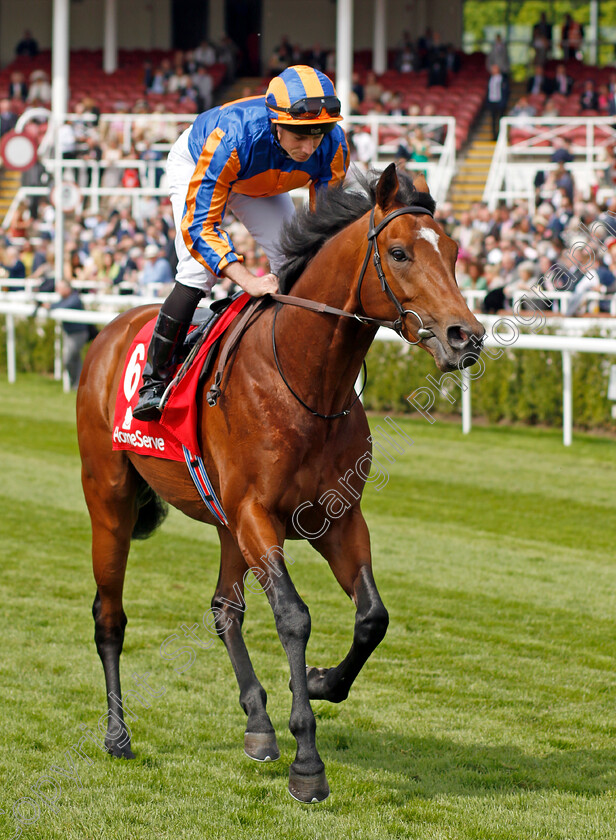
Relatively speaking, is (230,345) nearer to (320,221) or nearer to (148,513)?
(320,221)

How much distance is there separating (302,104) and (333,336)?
0.72 m

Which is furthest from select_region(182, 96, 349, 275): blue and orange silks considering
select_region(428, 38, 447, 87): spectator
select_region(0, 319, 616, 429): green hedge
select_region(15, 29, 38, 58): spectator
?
select_region(15, 29, 38, 58): spectator

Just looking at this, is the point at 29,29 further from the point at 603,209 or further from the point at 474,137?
the point at 603,209

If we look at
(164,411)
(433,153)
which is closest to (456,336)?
(164,411)

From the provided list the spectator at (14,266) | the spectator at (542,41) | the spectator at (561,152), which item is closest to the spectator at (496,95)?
the spectator at (542,41)

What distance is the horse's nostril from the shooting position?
2.92m

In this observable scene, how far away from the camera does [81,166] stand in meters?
17.5

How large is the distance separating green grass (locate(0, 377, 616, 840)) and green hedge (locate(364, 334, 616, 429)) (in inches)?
85.1

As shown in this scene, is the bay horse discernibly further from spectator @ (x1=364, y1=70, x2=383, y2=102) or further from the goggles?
spectator @ (x1=364, y1=70, x2=383, y2=102)

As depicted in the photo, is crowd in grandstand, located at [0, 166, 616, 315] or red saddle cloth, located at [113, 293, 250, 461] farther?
crowd in grandstand, located at [0, 166, 616, 315]

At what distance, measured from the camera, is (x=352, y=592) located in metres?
3.38

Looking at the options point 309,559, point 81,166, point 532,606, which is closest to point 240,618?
point 532,606

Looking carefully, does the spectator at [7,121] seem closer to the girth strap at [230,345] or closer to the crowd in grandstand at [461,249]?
A: the crowd in grandstand at [461,249]

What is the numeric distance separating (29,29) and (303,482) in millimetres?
26298
